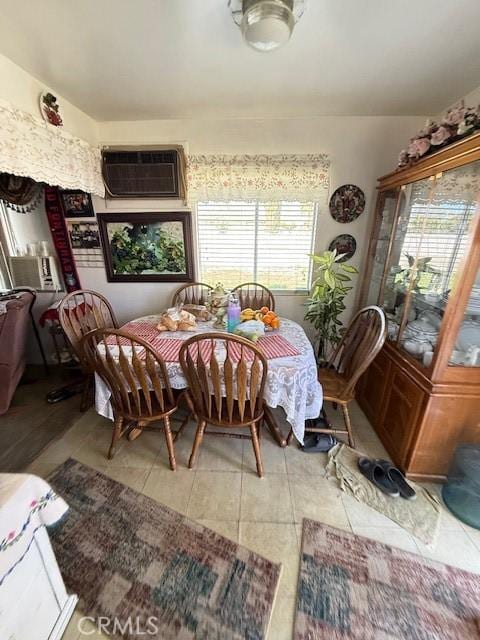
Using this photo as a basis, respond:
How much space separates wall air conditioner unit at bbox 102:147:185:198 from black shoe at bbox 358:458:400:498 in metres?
2.62

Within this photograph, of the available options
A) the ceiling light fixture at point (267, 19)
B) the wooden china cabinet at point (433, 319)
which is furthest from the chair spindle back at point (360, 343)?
the ceiling light fixture at point (267, 19)

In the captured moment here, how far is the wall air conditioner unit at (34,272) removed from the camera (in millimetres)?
2547

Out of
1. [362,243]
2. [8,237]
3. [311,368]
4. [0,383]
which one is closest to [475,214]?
[311,368]

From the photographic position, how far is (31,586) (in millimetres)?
807

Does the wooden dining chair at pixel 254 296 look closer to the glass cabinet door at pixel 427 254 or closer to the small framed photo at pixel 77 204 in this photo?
the glass cabinet door at pixel 427 254

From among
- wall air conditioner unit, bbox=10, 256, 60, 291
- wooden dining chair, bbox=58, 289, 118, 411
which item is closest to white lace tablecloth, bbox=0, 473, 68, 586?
wooden dining chair, bbox=58, 289, 118, 411

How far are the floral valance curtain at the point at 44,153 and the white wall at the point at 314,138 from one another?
403mm

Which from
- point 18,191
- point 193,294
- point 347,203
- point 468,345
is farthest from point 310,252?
point 18,191

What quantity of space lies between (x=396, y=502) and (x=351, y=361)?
2.84 feet

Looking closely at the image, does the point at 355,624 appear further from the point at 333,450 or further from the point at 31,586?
the point at 31,586

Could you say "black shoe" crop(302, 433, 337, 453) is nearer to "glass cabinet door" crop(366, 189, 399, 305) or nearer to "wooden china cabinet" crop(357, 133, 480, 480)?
"wooden china cabinet" crop(357, 133, 480, 480)

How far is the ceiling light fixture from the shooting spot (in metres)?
1.04

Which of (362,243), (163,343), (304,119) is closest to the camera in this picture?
(163,343)

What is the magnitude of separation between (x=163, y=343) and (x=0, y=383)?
1.53 metres
